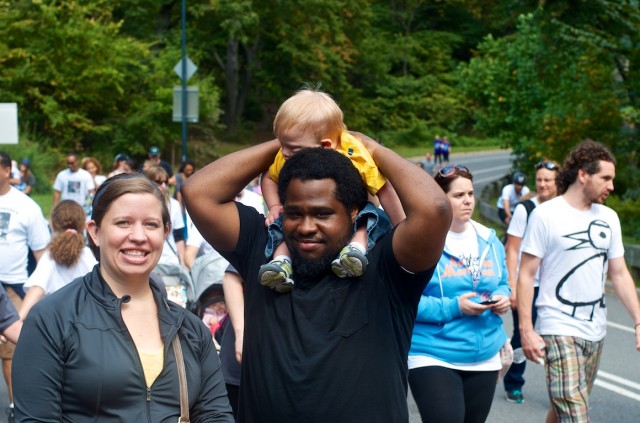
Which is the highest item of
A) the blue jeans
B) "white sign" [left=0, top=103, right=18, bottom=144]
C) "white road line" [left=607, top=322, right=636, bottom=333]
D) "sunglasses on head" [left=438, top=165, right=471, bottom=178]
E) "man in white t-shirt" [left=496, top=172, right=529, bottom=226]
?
the blue jeans

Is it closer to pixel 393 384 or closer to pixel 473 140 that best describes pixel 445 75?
pixel 473 140

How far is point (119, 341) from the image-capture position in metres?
3.09

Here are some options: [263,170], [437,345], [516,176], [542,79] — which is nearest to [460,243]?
[437,345]

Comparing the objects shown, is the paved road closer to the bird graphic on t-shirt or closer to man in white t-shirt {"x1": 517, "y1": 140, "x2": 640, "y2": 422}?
man in white t-shirt {"x1": 517, "y1": 140, "x2": 640, "y2": 422}

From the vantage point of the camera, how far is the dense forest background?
1906 cm

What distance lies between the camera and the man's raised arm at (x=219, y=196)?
3.74 metres

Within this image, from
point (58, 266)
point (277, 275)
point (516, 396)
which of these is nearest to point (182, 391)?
point (277, 275)

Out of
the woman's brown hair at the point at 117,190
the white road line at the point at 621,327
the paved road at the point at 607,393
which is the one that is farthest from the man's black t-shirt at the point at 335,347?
the white road line at the point at 621,327

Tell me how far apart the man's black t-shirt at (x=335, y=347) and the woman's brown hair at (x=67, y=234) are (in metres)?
3.47

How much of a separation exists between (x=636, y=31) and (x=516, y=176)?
11.6 ft

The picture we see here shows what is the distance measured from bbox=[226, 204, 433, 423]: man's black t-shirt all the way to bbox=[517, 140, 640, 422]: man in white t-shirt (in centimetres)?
265

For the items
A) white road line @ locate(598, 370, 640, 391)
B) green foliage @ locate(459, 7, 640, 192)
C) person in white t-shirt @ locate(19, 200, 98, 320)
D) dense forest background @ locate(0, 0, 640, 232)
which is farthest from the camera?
dense forest background @ locate(0, 0, 640, 232)

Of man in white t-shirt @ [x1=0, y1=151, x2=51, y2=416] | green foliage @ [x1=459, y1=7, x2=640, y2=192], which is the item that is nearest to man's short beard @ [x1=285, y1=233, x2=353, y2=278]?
man in white t-shirt @ [x1=0, y1=151, x2=51, y2=416]

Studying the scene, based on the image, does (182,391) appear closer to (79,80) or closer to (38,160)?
(38,160)
